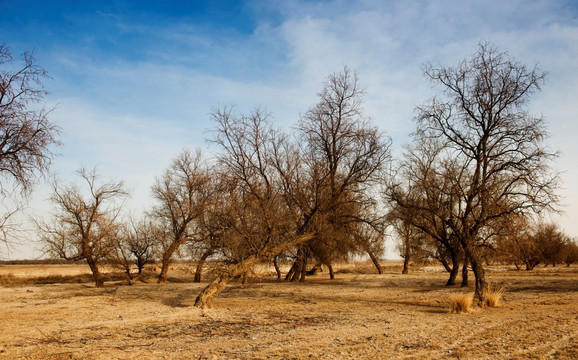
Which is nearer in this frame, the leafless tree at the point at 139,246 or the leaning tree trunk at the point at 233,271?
the leaning tree trunk at the point at 233,271

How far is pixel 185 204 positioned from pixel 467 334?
21.6 metres

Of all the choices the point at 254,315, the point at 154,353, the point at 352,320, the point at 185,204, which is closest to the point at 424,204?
the point at 352,320

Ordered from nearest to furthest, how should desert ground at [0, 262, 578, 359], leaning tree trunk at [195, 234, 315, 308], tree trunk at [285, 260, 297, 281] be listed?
desert ground at [0, 262, 578, 359] → leaning tree trunk at [195, 234, 315, 308] → tree trunk at [285, 260, 297, 281]

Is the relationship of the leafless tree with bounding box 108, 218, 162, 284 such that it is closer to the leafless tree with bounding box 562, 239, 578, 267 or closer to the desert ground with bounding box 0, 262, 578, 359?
the desert ground with bounding box 0, 262, 578, 359

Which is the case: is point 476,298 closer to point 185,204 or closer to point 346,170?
point 346,170

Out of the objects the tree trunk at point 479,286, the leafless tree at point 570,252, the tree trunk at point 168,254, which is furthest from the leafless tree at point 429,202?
the leafless tree at point 570,252

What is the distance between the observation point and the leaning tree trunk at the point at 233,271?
12.4 metres

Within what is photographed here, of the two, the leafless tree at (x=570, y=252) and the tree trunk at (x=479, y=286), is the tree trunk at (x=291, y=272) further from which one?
the leafless tree at (x=570, y=252)

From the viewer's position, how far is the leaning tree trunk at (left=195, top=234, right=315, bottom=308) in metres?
12.4

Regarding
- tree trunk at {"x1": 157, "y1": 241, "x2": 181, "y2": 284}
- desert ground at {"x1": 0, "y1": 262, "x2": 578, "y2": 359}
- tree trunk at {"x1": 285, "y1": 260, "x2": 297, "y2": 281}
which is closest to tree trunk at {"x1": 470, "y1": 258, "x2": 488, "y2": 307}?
desert ground at {"x1": 0, "y1": 262, "x2": 578, "y2": 359}

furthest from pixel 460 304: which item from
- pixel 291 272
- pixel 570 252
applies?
pixel 570 252

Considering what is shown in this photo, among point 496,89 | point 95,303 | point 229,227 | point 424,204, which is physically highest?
point 496,89

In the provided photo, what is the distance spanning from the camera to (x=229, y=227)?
13867 millimetres

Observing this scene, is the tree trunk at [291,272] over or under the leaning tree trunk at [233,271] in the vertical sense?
under
